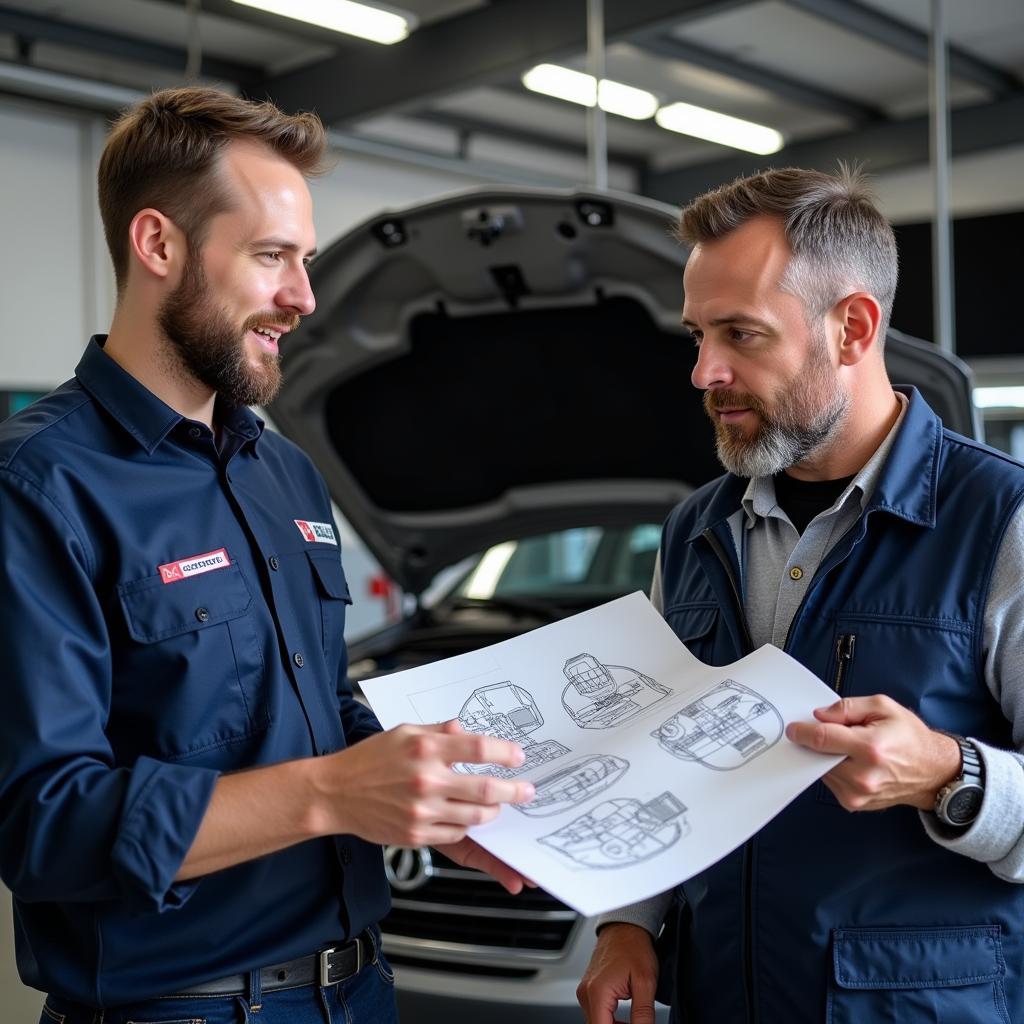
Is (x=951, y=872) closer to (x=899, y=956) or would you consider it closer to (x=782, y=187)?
(x=899, y=956)

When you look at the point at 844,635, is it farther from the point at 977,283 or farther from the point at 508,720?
the point at 977,283

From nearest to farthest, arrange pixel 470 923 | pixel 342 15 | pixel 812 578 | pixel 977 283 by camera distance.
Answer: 1. pixel 812 578
2. pixel 470 923
3. pixel 342 15
4. pixel 977 283

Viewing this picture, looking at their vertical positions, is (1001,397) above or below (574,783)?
above

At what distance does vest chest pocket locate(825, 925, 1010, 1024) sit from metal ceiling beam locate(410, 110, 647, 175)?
8952 mm

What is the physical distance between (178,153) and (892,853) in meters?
1.20

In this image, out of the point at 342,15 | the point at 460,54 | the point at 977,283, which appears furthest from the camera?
the point at 977,283

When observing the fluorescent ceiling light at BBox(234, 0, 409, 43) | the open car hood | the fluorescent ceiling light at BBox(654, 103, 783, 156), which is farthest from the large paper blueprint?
the fluorescent ceiling light at BBox(654, 103, 783, 156)

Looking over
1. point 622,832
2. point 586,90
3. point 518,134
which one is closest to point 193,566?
point 622,832

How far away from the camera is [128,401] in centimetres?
143

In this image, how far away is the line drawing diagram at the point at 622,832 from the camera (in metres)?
1.20

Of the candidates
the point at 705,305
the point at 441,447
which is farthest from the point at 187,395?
the point at 441,447

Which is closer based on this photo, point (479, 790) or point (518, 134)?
point (479, 790)

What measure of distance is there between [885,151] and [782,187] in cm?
935

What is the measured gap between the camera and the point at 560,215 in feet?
7.37
